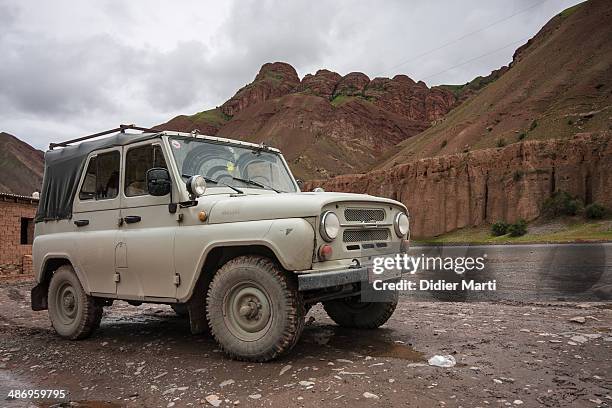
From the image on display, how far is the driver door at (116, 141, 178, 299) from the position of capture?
16.4ft

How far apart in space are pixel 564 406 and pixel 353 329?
2910 millimetres

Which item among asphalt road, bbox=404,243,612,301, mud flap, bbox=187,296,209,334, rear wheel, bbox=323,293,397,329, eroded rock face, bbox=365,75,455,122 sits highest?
eroded rock face, bbox=365,75,455,122

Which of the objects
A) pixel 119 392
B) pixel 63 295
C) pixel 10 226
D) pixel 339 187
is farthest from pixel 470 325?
pixel 339 187

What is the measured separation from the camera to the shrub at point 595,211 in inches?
1428

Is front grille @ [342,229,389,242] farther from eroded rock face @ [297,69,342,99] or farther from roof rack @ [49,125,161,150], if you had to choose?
eroded rock face @ [297,69,342,99]

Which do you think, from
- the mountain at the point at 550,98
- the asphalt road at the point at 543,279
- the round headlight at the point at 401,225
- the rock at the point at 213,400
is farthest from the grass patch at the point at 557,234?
the rock at the point at 213,400

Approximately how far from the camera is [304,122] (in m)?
104

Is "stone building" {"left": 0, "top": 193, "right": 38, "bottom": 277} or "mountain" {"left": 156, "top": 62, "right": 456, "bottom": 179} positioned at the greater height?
"mountain" {"left": 156, "top": 62, "right": 456, "bottom": 179}

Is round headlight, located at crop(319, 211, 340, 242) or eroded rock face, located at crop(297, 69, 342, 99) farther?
eroded rock face, located at crop(297, 69, 342, 99)

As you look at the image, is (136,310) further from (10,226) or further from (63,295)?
(10,226)

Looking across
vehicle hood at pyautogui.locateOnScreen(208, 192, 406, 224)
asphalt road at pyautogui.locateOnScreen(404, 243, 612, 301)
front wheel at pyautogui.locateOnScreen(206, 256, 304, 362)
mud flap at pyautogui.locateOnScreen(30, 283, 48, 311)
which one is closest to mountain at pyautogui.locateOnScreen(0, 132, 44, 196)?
asphalt road at pyautogui.locateOnScreen(404, 243, 612, 301)

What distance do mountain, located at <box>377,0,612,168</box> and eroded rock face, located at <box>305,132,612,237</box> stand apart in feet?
12.3

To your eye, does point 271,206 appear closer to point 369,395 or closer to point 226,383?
point 226,383

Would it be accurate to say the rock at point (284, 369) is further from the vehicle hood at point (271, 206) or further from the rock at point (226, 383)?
the vehicle hood at point (271, 206)
